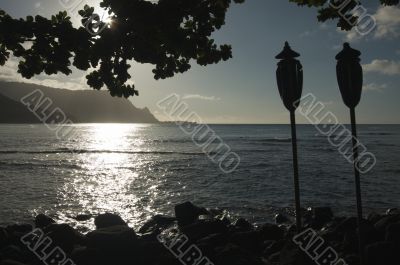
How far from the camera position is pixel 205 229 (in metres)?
12.6

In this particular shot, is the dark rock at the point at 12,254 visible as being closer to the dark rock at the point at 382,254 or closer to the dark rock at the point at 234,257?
the dark rock at the point at 234,257

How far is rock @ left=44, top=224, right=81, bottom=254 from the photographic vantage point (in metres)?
11.7

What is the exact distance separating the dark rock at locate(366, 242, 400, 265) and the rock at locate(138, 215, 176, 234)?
8.54 m

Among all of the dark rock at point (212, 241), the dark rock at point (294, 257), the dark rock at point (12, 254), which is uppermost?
the dark rock at point (294, 257)

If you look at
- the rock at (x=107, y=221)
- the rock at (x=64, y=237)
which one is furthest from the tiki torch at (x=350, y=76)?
the rock at (x=107, y=221)

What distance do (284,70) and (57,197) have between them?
2044 cm

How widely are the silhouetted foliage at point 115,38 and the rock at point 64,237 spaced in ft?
25.3

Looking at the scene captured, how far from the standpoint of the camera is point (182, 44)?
516cm

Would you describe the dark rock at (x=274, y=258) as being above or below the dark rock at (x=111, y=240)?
above

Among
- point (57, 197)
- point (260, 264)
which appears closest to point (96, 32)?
point (260, 264)

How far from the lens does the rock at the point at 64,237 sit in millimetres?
11695

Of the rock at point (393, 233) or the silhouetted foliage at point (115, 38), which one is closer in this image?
the silhouetted foliage at point (115, 38)

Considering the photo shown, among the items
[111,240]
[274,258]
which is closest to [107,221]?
[111,240]

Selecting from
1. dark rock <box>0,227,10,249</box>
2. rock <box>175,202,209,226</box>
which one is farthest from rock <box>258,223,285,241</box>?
dark rock <box>0,227,10,249</box>
